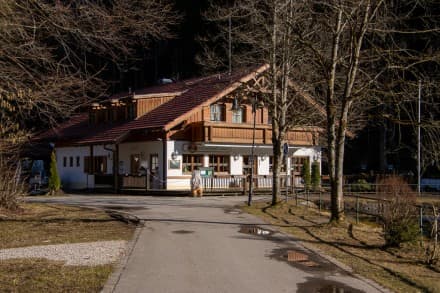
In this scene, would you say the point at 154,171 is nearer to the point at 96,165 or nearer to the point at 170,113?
the point at 170,113

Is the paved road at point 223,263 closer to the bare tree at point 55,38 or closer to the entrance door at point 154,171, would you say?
the bare tree at point 55,38

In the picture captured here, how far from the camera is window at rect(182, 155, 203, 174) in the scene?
3350 centimetres

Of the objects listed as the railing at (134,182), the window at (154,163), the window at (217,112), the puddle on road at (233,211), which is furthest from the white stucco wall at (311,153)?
the puddle on road at (233,211)

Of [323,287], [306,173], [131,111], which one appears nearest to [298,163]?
[306,173]

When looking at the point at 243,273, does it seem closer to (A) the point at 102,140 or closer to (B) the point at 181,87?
(A) the point at 102,140

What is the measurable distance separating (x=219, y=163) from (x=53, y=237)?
842 inches

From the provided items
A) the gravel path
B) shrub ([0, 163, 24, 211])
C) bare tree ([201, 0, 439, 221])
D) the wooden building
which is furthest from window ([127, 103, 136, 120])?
the gravel path

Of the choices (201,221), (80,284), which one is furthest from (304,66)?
(80,284)

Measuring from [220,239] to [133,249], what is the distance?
2.54 metres

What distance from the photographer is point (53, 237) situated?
14055mm

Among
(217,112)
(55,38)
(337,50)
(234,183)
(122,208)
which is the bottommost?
(122,208)

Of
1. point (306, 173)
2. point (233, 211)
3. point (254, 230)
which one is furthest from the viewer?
point (306, 173)

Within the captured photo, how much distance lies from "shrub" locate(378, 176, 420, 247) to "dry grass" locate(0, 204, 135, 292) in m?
6.22

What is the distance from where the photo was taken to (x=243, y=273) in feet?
32.1
